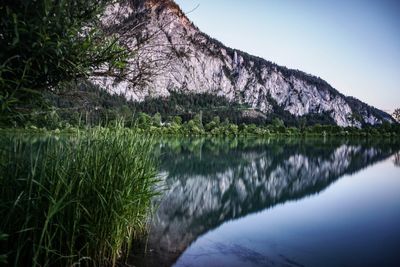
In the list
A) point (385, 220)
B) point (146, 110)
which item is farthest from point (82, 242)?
point (146, 110)

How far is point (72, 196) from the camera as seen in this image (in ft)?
18.6

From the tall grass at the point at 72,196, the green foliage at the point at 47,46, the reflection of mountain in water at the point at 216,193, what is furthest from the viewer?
the reflection of mountain in water at the point at 216,193

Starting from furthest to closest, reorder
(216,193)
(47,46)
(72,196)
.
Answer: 1. (216,193)
2. (72,196)
3. (47,46)

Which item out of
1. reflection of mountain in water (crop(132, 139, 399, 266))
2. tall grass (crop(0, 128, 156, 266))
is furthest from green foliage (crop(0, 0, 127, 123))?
reflection of mountain in water (crop(132, 139, 399, 266))

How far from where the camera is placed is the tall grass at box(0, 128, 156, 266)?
5.18 meters

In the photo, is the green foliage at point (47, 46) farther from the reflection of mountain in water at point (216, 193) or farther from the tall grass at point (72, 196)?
the reflection of mountain in water at point (216, 193)

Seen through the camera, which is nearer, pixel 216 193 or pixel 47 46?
pixel 47 46

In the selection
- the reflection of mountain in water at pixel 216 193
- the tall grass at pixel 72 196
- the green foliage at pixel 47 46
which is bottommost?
the reflection of mountain in water at pixel 216 193

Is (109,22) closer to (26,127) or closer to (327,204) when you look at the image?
(26,127)

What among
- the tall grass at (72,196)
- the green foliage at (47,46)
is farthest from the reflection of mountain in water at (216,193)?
the green foliage at (47,46)

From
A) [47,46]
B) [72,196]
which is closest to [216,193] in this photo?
[72,196]

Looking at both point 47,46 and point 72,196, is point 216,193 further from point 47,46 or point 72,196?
point 47,46

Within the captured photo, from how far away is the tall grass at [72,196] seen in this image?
518 centimetres

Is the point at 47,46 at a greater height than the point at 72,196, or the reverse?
the point at 47,46
